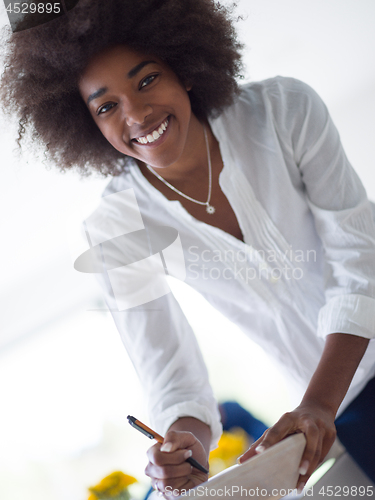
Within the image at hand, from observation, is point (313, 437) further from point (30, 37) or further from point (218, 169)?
point (30, 37)

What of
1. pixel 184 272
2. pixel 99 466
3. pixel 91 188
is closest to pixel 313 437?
pixel 184 272

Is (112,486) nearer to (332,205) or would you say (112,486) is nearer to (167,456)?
(167,456)

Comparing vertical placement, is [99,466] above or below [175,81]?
below

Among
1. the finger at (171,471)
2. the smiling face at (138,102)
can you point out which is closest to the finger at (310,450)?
the finger at (171,471)

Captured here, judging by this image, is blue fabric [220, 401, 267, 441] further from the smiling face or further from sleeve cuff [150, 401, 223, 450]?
the smiling face

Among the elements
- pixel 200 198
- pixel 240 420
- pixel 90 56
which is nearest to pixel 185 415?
pixel 240 420

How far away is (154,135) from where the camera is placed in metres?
0.70

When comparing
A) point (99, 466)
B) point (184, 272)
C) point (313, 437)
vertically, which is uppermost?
point (184, 272)

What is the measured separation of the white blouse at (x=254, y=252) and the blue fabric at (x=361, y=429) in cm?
2

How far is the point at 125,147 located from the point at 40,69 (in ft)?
0.63

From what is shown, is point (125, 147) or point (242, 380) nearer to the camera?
point (125, 147)

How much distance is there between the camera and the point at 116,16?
2.26 ft

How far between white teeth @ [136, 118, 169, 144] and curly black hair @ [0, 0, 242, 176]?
125mm

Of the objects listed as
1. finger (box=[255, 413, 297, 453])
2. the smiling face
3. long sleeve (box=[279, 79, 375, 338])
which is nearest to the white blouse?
long sleeve (box=[279, 79, 375, 338])
